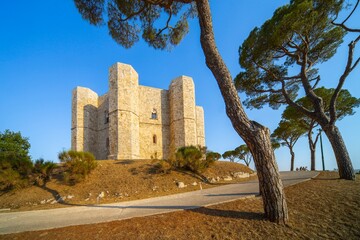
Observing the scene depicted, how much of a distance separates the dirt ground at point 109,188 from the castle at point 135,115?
6879mm

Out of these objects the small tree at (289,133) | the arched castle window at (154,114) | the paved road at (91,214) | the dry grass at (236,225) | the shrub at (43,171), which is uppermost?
the arched castle window at (154,114)

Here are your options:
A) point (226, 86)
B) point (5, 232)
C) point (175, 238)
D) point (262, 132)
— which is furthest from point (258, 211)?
point (5, 232)

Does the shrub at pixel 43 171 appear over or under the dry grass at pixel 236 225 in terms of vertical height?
over

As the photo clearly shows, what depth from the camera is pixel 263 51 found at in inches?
304

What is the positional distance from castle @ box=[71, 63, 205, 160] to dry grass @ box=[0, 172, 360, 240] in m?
12.3

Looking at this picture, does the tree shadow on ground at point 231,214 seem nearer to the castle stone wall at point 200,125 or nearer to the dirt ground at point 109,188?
the dirt ground at point 109,188

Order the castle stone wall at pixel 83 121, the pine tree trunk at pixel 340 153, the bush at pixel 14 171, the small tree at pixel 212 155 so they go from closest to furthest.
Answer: the pine tree trunk at pixel 340 153 < the bush at pixel 14 171 < the small tree at pixel 212 155 < the castle stone wall at pixel 83 121

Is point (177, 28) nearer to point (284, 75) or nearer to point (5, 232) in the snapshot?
point (284, 75)

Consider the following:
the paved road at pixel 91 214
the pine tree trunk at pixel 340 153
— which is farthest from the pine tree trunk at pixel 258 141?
the pine tree trunk at pixel 340 153

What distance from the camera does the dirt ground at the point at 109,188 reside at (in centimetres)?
637

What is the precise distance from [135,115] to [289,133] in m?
14.7

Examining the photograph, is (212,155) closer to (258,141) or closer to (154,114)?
(258,141)

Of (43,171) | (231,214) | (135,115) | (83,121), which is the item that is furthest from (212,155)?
(83,121)

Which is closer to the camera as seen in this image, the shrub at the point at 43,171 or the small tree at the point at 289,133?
the shrub at the point at 43,171
